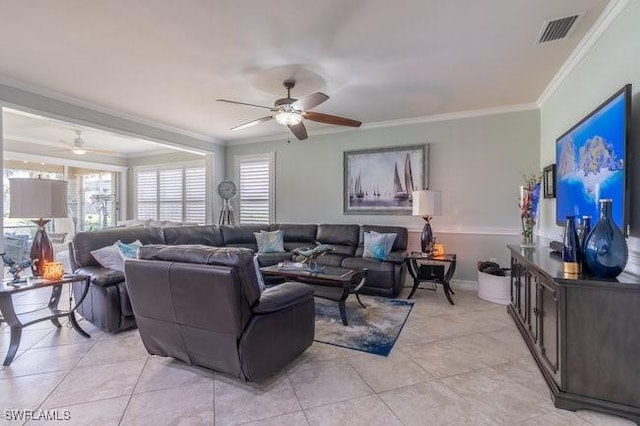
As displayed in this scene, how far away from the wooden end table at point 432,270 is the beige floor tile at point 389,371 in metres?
1.78

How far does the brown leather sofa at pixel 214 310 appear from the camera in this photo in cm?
205

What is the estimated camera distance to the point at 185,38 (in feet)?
9.00

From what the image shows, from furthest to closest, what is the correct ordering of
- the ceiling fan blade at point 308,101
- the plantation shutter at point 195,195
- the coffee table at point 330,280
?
the plantation shutter at point 195,195 < the coffee table at point 330,280 < the ceiling fan blade at point 308,101

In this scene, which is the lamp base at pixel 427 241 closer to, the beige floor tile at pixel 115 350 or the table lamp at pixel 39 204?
the beige floor tile at pixel 115 350

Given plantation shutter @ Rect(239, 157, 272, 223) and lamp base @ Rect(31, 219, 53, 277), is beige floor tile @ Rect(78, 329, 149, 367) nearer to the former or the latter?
lamp base @ Rect(31, 219, 53, 277)

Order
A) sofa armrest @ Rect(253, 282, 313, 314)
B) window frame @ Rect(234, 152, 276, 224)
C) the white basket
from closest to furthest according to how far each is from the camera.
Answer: sofa armrest @ Rect(253, 282, 313, 314) → the white basket → window frame @ Rect(234, 152, 276, 224)

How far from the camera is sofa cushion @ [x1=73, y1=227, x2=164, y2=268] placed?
364 cm

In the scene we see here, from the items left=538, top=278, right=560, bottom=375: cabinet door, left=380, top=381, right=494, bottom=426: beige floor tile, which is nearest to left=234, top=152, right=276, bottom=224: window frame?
left=380, top=381, right=494, bottom=426: beige floor tile

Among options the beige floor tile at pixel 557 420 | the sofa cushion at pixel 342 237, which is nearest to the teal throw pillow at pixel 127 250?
the sofa cushion at pixel 342 237

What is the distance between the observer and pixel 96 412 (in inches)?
78.6

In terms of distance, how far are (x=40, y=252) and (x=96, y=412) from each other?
177cm

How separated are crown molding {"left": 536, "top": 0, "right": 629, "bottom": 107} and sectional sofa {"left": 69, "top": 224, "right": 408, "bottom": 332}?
2617 mm

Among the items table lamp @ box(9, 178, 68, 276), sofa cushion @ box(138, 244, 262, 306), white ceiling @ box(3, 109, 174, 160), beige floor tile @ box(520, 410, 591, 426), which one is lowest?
beige floor tile @ box(520, 410, 591, 426)

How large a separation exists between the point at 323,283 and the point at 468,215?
281 cm
